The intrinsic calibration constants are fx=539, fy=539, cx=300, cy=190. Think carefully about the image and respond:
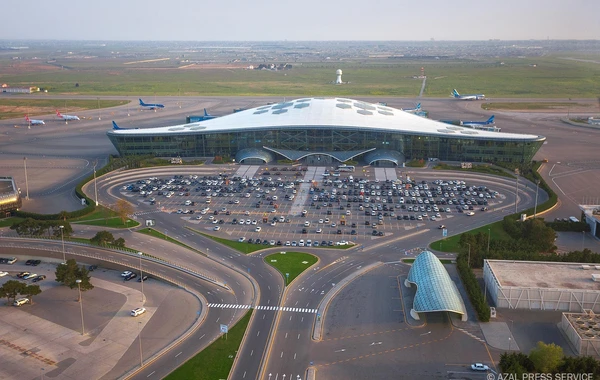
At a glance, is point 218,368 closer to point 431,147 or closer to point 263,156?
point 263,156

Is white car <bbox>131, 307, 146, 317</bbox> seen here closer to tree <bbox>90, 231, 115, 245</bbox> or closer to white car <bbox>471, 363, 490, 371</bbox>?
tree <bbox>90, 231, 115, 245</bbox>

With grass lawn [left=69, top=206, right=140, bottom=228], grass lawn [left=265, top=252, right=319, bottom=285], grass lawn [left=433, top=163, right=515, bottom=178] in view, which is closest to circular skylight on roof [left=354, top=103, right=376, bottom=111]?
grass lawn [left=433, top=163, right=515, bottom=178]

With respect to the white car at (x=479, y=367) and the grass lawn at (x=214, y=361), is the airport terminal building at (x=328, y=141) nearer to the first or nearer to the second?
the grass lawn at (x=214, y=361)

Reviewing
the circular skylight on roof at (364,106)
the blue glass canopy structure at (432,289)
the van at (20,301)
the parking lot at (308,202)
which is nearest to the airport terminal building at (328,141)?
the circular skylight on roof at (364,106)

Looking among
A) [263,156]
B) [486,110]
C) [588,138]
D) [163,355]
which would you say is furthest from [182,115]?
[163,355]

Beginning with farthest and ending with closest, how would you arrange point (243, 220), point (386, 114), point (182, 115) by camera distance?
point (182, 115)
point (386, 114)
point (243, 220)
